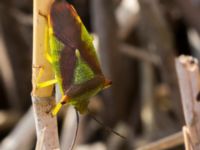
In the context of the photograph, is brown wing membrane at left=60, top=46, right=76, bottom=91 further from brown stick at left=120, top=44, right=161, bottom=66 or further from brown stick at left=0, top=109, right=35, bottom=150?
brown stick at left=120, top=44, right=161, bottom=66

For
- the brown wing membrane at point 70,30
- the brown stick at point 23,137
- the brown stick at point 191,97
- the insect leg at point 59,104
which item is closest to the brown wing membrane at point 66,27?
the brown wing membrane at point 70,30

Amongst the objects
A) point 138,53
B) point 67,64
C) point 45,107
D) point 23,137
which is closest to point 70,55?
point 67,64

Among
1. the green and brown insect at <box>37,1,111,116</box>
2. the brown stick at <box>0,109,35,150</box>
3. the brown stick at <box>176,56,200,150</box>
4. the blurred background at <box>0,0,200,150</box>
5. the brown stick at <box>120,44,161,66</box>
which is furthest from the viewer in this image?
the brown stick at <box>120,44,161,66</box>

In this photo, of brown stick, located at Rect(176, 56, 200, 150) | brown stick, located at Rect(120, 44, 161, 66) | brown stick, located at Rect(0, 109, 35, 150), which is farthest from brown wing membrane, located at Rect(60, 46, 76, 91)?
brown stick, located at Rect(120, 44, 161, 66)

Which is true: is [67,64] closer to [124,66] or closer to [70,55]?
[70,55]

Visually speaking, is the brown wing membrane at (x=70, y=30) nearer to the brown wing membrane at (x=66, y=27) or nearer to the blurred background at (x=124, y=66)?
the brown wing membrane at (x=66, y=27)
